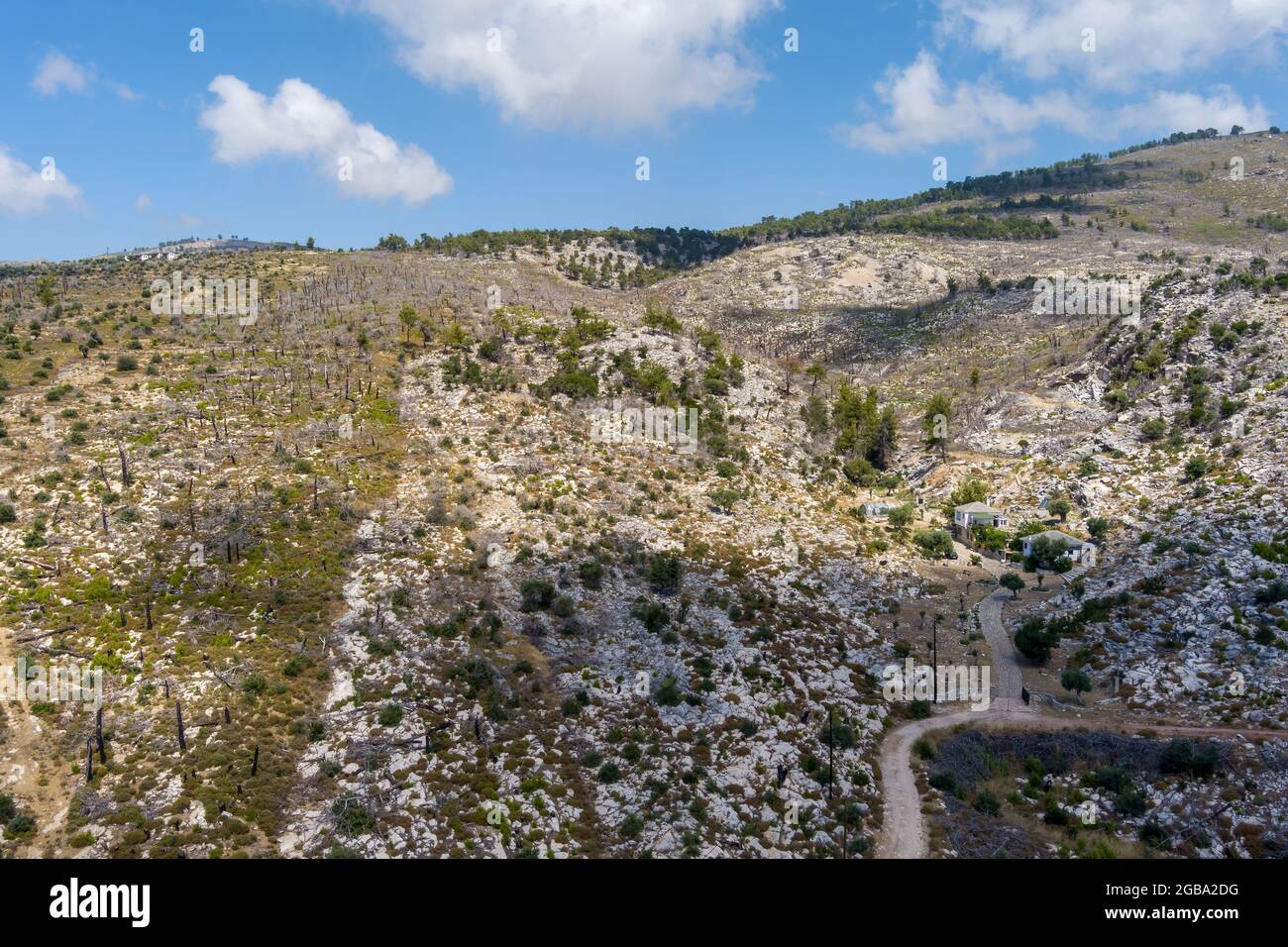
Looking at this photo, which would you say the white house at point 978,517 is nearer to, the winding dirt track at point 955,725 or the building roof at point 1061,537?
the building roof at point 1061,537

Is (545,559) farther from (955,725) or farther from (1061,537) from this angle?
(1061,537)

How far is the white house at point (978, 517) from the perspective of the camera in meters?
49.6

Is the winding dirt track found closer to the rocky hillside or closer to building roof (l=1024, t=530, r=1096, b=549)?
the rocky hillside

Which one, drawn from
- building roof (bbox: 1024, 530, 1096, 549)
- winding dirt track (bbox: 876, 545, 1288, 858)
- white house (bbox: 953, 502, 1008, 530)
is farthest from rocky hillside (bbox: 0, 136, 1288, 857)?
building roof (bbox: 1024, 530, 1096, 549)

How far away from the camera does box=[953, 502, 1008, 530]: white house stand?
4962cm

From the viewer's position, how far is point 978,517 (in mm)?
50031

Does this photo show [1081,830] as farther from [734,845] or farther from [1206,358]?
[1206,358]

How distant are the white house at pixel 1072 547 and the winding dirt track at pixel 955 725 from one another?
397 inches

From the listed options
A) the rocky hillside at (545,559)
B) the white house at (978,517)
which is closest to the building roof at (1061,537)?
the rocky hillside at (545,559)

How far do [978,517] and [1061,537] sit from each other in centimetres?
617

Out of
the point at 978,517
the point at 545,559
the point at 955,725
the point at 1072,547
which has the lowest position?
the point at 955,725

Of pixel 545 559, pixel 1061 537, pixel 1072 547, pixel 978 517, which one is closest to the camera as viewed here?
Answer: pixel 545 559

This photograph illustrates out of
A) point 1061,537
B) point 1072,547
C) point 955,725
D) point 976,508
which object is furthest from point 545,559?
point 976,508
